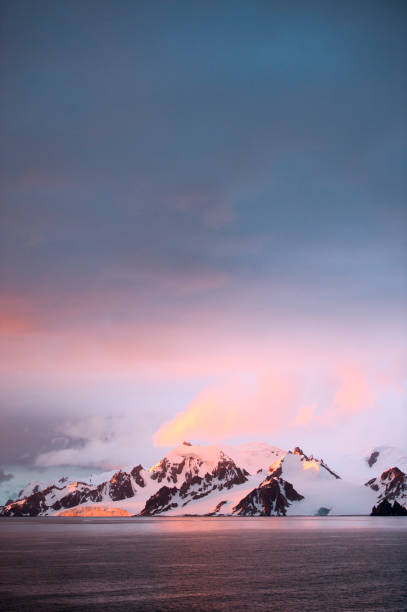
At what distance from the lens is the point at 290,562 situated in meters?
93.5

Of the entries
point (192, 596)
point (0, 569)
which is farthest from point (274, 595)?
point (0, 569)

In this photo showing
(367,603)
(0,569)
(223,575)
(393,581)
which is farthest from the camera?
(0,569)

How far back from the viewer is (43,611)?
50938 mm

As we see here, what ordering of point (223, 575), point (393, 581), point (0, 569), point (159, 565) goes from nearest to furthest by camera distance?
1. point (393, 581)
2. point (223, 575)
3. point (0, 569)
4. point (159, 565)

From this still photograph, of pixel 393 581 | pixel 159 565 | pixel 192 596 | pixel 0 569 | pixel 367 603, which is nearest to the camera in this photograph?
pixel 367 603

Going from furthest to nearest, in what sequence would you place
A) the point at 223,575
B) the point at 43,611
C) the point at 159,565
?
the point at 159,565
the point at 223,575
the point at 43,611

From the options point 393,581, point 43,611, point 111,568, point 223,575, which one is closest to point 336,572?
point 393,581

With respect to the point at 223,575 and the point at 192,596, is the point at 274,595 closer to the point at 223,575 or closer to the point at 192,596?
the point at 192,596

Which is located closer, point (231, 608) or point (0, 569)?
point (231, 608)

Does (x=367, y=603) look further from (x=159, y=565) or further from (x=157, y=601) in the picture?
(x=159, y=565)

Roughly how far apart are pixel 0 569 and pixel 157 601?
38.7 m

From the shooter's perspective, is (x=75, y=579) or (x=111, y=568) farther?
(x=111, y=568)

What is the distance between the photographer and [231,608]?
53188mm

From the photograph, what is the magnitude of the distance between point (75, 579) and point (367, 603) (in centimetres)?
3619
